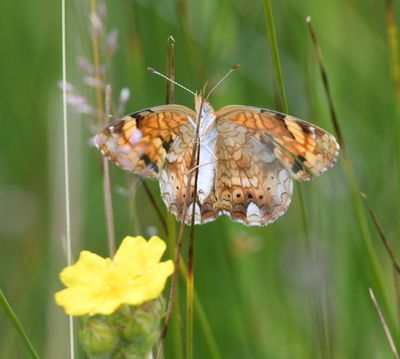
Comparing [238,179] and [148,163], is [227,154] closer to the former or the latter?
[238,179]

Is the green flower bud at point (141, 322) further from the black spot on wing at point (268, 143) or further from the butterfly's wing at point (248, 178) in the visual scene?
the black spot on wing at point (268, 143)

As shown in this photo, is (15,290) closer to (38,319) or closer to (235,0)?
(38,319)

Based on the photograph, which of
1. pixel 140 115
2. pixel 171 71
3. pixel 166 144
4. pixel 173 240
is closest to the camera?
pixel 171 71

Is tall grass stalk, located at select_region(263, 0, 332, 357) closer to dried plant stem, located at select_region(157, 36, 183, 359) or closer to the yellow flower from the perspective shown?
dried plant stem, located at select_region(157, 36, 183, 359)

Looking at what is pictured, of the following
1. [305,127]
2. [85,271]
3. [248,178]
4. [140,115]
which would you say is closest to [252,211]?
[248,178]

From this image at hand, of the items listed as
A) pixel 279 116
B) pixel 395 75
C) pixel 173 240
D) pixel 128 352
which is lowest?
pixel 128 352
